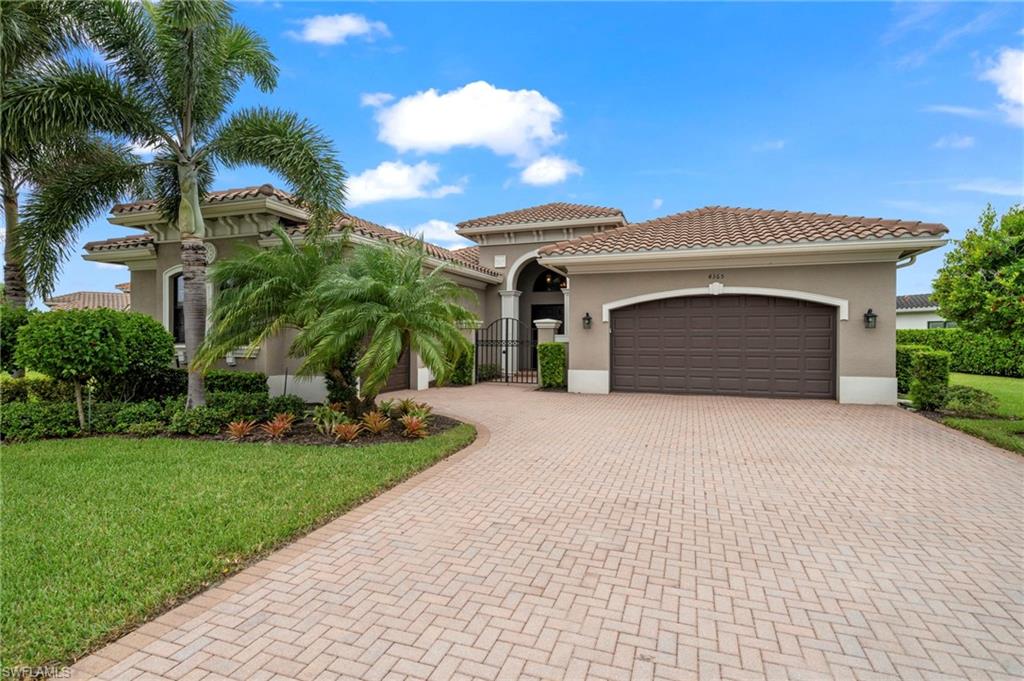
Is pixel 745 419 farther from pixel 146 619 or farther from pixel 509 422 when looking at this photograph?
pixel 146 619

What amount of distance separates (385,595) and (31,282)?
480 inches

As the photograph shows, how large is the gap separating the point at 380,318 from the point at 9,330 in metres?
9.06

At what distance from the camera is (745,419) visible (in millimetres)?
10570

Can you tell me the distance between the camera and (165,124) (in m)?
10.2

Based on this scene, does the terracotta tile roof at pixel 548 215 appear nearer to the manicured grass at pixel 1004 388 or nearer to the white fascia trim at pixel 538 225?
the white fascia trim at pixel 538 225

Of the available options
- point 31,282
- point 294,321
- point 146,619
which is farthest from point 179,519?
point 31,282

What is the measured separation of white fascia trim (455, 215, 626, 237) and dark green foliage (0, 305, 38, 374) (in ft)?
47.6

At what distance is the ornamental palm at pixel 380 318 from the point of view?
8242mm

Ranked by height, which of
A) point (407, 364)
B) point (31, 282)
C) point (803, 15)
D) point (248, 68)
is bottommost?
point (407, 364)

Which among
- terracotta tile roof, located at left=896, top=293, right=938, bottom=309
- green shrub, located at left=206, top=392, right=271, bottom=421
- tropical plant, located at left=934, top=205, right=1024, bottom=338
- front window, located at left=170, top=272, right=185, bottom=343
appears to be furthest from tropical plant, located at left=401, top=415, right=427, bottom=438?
terracotta tile roof, located at left=896, top=293, right=938, bottom=309

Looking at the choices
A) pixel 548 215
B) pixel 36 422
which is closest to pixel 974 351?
pixel 548 215

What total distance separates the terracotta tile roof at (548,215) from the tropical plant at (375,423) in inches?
546

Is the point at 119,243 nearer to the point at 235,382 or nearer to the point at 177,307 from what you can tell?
the point at 177,307

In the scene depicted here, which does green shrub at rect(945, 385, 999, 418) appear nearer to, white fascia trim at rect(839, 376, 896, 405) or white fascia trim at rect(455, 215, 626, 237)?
white fascia trim at rect(839, 376, 896, 405)
